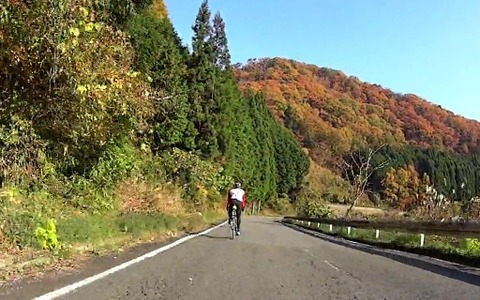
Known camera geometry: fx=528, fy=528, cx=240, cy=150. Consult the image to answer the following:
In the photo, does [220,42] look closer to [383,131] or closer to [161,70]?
[161,70]

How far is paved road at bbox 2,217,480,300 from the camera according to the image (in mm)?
6598

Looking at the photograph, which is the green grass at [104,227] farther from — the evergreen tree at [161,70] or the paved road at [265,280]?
the evergreen tree at [161,70]

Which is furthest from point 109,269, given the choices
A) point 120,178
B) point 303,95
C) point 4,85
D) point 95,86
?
point 303,95

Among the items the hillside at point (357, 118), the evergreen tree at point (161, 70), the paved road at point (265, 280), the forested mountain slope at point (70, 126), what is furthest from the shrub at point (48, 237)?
the hillside at point (357, 118)

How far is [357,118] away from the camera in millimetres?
123812

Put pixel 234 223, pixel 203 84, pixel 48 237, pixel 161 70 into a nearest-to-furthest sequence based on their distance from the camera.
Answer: pixel 48 237
pixel 234 223
pixel 161 70
pixel 203 84

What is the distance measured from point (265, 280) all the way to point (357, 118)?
119 m

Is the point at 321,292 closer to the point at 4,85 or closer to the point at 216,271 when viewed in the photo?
the point at 216,271

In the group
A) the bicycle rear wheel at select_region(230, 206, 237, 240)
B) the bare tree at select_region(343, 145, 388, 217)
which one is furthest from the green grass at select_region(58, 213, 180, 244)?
the bare tree at select_region(343, 145, 388, 217)

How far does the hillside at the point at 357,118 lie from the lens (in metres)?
121

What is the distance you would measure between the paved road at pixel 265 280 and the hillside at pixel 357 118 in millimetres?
108596

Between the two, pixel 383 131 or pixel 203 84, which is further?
pixel 383 131

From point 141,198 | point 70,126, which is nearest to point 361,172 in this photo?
point 141,198

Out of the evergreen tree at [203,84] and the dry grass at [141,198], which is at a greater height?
Answer: the evergreen tree at [203,84]
